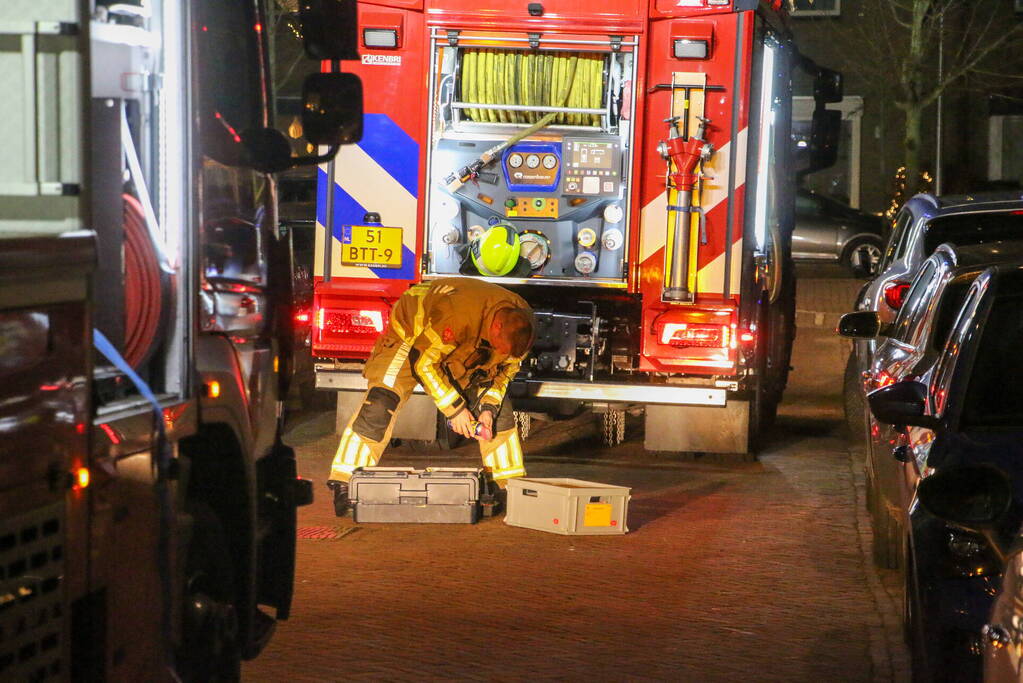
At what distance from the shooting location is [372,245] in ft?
33.0

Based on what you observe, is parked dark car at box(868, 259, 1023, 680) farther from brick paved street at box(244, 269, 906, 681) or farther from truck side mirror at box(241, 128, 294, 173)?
truck side mirror at box(241, 128, 294, 173)

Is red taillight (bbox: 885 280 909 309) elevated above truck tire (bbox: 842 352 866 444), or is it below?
above

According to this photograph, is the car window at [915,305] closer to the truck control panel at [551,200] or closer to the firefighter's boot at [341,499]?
the truck control panel at [551,200]

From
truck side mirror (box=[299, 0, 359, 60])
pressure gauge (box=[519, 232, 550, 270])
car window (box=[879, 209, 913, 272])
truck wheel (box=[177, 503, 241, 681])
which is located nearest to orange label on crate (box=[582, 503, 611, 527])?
pressure gauge (box=[519, 232, 550, 270])

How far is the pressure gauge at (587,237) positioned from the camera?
992 cm

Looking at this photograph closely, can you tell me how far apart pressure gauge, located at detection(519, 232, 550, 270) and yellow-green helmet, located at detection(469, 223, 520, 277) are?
5 cm

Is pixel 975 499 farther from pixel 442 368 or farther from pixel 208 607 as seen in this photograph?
pixel 442 368

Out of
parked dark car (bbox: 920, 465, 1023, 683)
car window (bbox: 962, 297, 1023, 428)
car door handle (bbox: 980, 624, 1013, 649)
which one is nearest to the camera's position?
car door handle (bbox: 980, 624, 1013, 649)

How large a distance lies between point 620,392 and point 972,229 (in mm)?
2271

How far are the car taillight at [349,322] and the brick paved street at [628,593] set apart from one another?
92 cm

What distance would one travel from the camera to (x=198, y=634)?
452 cm

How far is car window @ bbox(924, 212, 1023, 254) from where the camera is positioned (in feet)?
30.9

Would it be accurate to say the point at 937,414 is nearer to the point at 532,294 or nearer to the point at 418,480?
the point at 418,480

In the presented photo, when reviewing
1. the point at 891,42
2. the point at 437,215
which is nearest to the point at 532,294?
the point at 437,215
